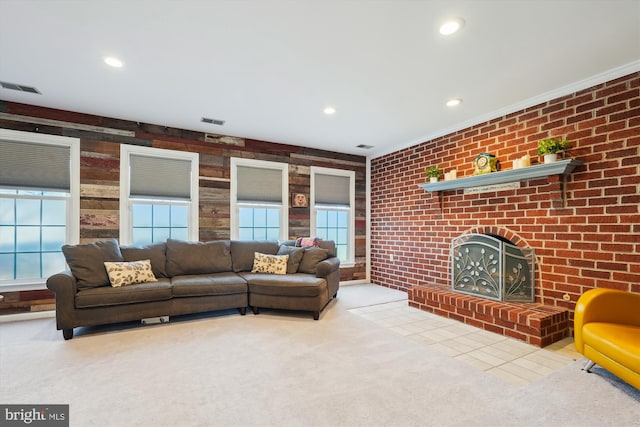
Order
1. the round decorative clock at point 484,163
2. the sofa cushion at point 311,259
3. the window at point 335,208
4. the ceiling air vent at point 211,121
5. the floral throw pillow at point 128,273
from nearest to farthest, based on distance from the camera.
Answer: the floral throw pillow at point 128,273 → the round decorative clock at point 484,163 → the ceiling air vent at point 211,121 → the sofa cushion at point 311,259 → the window at point 335,208

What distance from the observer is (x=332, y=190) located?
19.2 ft

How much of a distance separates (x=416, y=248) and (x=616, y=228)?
253 cm

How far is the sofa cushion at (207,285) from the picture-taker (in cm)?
355

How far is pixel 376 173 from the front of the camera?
604cm

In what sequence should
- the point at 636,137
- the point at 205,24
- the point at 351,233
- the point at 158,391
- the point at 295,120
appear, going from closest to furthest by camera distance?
the point at 158,391 → the point at 205,24 → the point at 636,137 → the point at 295,120 → the point at 351,233

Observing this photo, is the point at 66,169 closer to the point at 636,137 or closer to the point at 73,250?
the point at 73,250

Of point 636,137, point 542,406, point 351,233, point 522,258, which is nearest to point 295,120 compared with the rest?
point 351,233

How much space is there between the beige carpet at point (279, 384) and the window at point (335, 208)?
9.25 ft

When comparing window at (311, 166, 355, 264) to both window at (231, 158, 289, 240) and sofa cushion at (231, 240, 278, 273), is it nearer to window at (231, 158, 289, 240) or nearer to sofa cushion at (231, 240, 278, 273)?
window at (231, 158, 289, 240)

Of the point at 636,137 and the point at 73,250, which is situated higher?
the point at 636,137

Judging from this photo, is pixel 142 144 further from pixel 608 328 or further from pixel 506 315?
pixel 608 328

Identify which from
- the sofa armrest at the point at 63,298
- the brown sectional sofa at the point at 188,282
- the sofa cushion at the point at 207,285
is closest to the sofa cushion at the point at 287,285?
the brown sectional sofa at the point at 188,282

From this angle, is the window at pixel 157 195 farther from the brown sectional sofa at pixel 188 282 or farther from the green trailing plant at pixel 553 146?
the green trailing plant at pixel 553 146

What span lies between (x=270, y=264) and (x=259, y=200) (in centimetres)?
128
